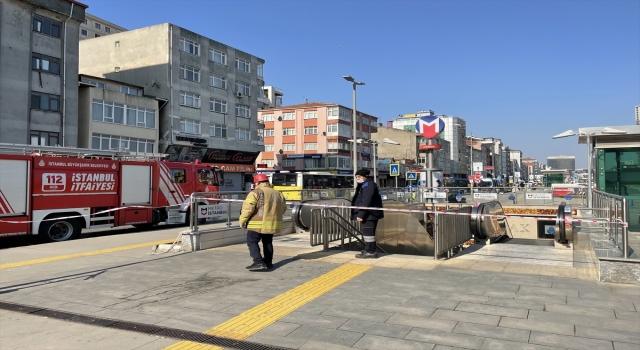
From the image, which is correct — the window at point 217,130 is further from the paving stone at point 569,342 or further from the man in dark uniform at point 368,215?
the paving stone at point 569,342

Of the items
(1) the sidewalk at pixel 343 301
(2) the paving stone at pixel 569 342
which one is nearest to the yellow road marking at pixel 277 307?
(1) the sidewalk at pixel 343 301

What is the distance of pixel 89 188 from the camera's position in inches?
580

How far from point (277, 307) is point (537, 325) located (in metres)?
2.86

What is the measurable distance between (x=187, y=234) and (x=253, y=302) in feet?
15.6

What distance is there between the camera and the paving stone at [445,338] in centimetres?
414

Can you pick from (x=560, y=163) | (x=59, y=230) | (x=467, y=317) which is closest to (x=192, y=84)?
(x=59, y=230)

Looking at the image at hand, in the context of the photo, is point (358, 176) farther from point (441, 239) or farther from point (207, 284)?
point (207, 284)

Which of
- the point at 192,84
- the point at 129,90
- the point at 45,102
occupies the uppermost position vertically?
the point at 192,84

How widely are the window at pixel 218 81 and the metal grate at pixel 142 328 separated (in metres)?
43.4

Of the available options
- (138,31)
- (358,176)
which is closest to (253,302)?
(358,176)

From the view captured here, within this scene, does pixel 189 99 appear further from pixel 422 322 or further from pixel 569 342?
pixel 569 342

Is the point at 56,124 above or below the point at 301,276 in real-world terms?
above

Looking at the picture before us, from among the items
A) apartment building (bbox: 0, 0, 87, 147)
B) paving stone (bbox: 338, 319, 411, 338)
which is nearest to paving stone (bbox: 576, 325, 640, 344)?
paving stone (bbox: 338, 319, 411, 338)

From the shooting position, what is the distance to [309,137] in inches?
2662
